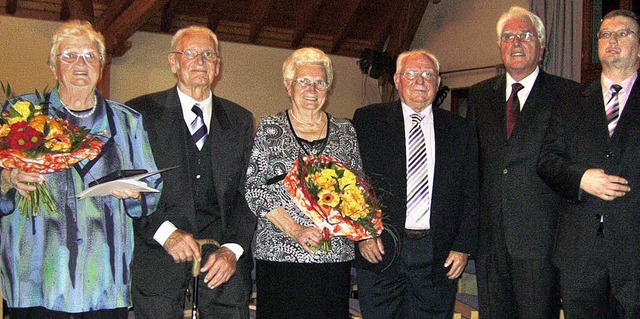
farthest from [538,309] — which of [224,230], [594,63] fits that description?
[594,63]

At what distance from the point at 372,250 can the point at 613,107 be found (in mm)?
1263

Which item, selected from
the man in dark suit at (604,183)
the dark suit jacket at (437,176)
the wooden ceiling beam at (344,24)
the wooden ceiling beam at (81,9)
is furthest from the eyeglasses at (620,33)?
the wooden ceiling beam at (344,24)

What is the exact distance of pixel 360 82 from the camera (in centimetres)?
1559

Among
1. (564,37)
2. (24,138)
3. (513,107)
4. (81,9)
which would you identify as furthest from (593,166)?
(81,9)

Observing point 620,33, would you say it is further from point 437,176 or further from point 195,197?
point 195,197

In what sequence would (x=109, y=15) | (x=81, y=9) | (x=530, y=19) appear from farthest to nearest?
(x=109, y=15) < (x=81, y=9) < (x=530, y=19)

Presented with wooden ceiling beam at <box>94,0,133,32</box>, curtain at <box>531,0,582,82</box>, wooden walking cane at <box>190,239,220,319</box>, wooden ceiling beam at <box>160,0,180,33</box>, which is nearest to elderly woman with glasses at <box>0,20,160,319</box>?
wooden walking cane at <box>190,239,220,319</box>

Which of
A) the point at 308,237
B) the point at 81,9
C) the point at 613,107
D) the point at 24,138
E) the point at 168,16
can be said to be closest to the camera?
the point at 24,138

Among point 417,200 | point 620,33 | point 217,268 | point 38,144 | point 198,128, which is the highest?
point 620,33

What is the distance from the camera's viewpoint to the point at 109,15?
11461 millimetres

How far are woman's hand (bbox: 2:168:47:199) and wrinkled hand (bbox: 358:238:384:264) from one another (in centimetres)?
148

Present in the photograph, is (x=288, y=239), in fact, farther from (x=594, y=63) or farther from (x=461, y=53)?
(x=461, y=53)

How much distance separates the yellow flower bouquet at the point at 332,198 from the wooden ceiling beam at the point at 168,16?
10.6 metres

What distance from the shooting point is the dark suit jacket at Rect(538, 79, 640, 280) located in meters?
2.93
